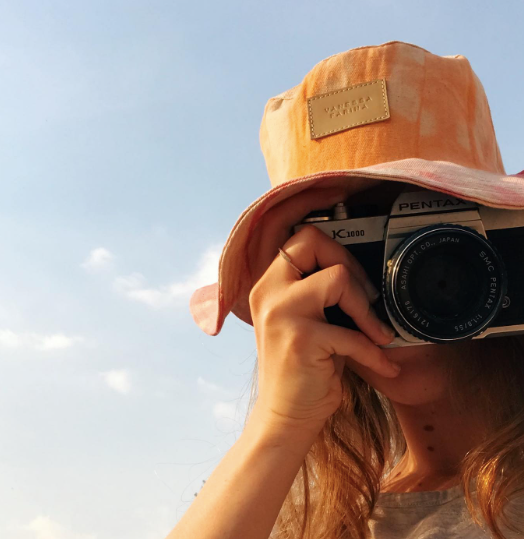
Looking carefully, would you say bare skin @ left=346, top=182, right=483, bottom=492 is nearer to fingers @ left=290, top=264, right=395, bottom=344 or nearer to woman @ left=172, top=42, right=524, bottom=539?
woman @ left=172, top=42, right=524, bottom=539

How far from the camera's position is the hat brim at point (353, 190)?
92 centimetres

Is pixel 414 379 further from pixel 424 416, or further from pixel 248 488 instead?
pixel 248 488

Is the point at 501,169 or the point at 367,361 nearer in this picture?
the point at 367,361

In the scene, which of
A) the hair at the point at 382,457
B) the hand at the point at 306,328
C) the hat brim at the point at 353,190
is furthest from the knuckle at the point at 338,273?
the hair at the point at 382,457

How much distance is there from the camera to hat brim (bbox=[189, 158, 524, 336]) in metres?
0.92

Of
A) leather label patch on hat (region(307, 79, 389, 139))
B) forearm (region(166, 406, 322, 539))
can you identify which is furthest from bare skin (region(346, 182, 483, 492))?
forearm (region(166, 406, 322, 539))

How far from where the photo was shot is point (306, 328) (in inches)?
38.1

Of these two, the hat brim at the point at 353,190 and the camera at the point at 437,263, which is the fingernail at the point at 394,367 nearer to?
the camera at the point at 437,263

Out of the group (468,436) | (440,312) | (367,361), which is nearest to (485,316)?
(440,312)

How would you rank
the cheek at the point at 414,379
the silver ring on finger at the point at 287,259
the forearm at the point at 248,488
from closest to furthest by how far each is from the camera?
the forearm at the point at 248,488, the silver ring on finger at the point at 287,259, the cheek at the point at 414,379

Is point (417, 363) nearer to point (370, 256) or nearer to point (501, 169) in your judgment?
point (370, 256)

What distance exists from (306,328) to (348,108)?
0.32 meters

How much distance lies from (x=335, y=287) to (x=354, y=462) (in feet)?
1.28

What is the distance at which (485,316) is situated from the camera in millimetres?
960
